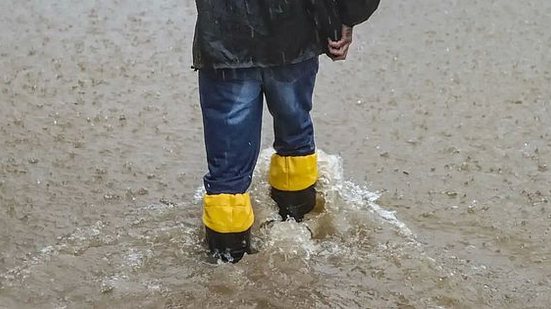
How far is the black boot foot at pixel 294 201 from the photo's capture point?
2588 mm

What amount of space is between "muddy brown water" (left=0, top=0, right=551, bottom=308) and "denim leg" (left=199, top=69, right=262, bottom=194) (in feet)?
0.84

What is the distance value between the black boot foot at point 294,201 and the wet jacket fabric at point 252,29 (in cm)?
50

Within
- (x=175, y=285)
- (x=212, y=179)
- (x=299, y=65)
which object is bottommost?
(x=175, y=285)

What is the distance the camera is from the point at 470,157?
3.02m

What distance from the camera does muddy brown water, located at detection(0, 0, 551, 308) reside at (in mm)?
2344

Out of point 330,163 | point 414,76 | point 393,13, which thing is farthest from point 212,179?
point 393,13

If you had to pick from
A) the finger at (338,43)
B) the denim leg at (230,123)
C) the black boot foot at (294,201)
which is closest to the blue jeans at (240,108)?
the denim leg at (230,123)

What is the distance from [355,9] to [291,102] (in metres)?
0.33

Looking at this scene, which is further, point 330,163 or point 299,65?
point 330,163

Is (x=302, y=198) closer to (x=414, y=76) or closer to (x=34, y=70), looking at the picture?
(x=414, y=76)

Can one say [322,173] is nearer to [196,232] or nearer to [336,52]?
[196,232]

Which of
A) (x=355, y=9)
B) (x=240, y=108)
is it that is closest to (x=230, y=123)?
(x=240, y=108)

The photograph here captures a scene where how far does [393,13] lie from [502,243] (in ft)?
7.09

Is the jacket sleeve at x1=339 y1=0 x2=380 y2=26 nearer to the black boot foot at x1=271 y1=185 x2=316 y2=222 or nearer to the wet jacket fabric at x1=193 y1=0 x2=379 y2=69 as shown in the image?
the wet jacket fabric at x1=193 y1=0 x2=379 y2=69
